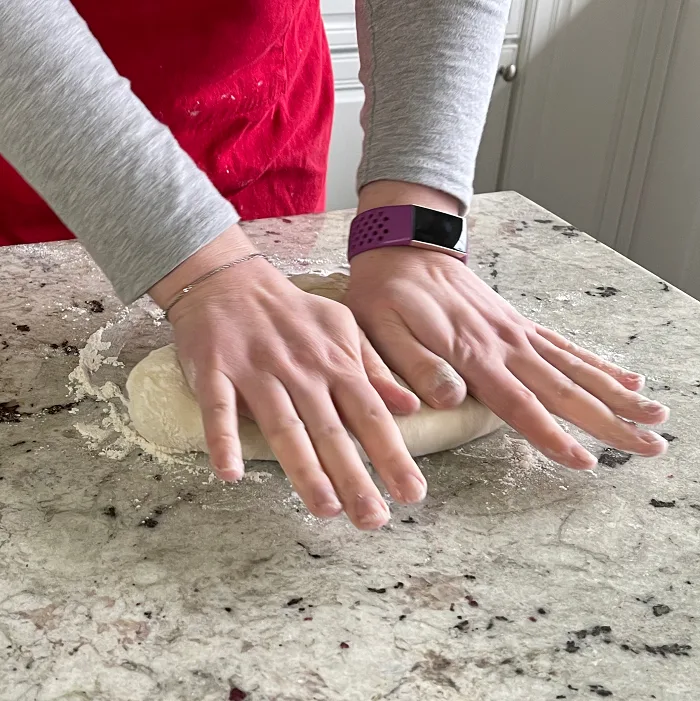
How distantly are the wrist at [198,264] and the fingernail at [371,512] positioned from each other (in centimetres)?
25

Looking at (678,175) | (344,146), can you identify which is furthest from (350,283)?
(678,175)

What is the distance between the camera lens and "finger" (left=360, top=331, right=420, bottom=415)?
0.69 m

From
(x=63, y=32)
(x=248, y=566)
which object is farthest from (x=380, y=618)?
(x=63, y=32)

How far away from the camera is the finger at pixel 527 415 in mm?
679

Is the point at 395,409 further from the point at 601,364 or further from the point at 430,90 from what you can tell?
the point at 430,90

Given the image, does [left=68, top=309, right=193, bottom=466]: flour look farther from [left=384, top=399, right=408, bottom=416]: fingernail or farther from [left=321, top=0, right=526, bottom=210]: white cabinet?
[left=321, top=0, right=526, bottom=210]: white cabinet

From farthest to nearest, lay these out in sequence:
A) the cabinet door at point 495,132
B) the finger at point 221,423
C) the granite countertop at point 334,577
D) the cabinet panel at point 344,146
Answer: the cabinet door at point 495,132 → the cabinet panel at point 344,146 → the finger at point 221,423 → the granite countertop at point 334,577

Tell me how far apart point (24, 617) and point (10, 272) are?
54 centimetres

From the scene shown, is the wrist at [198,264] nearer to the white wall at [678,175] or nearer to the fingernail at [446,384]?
the fingernail at [446,384]

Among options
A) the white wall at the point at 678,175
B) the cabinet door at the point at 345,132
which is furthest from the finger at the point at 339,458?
the white wall at the point at 678,175

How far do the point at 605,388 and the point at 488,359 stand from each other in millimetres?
104

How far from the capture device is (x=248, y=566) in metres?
0.59

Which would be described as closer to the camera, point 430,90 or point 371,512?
point 371,512

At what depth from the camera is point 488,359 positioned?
2.46 feet
